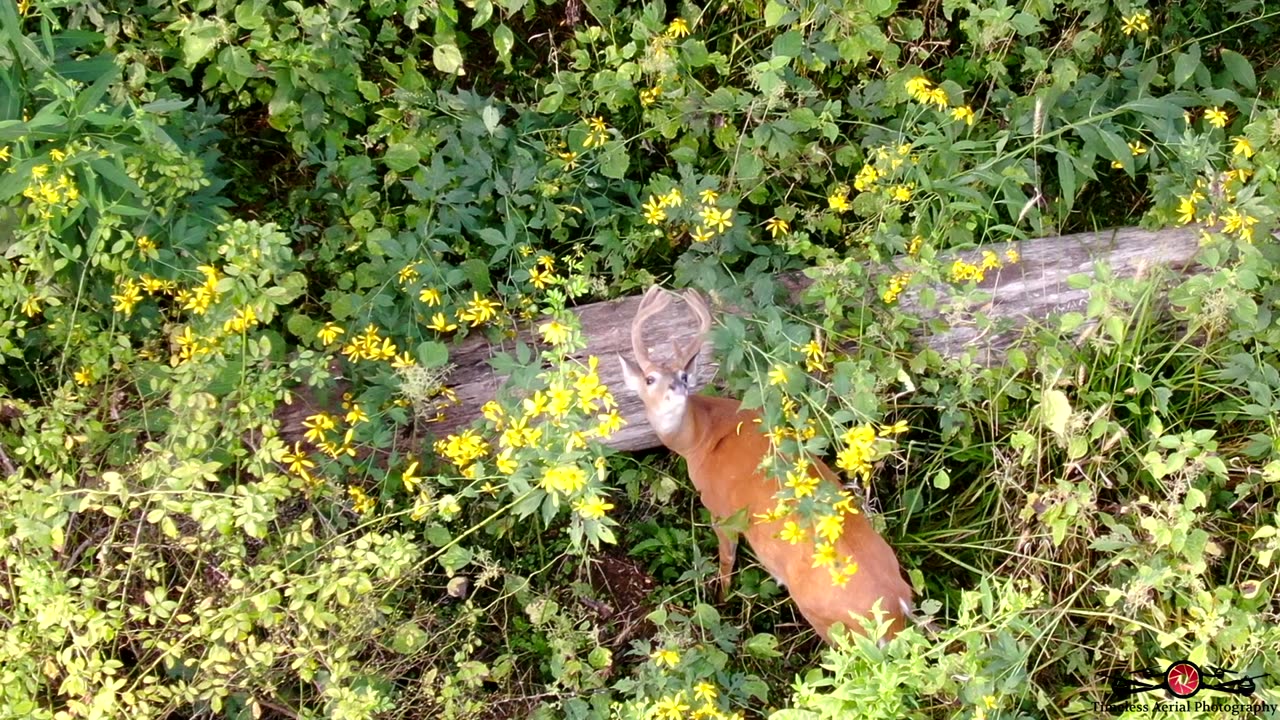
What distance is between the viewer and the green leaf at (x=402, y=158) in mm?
3234

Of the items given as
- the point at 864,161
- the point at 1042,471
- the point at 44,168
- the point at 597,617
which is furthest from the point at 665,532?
the point at 44,168

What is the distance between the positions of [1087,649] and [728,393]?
4.58 feet

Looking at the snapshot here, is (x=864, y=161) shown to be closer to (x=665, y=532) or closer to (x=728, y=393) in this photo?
(x=728, y=393)

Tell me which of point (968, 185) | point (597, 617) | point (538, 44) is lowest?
point (597, 617)

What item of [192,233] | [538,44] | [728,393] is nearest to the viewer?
[192,233]

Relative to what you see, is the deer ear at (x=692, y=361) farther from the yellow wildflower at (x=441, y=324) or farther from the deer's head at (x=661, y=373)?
the yellow wildflower at (x=441, y=324)

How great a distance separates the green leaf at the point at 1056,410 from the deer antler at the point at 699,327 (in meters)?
1.01

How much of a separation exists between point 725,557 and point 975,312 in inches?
46.0

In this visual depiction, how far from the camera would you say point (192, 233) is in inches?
108

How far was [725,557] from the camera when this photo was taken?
3248 mm

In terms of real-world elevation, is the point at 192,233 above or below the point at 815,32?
below

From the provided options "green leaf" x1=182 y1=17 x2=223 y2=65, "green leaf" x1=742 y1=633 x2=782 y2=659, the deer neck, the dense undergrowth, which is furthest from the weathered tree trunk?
"green leaf" x1=182 y1=17 x2=223 y2=65

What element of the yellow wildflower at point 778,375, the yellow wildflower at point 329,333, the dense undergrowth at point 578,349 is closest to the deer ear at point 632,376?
the dense undergrowth at point 578,349

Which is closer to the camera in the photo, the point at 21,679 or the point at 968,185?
the point at 21,679
